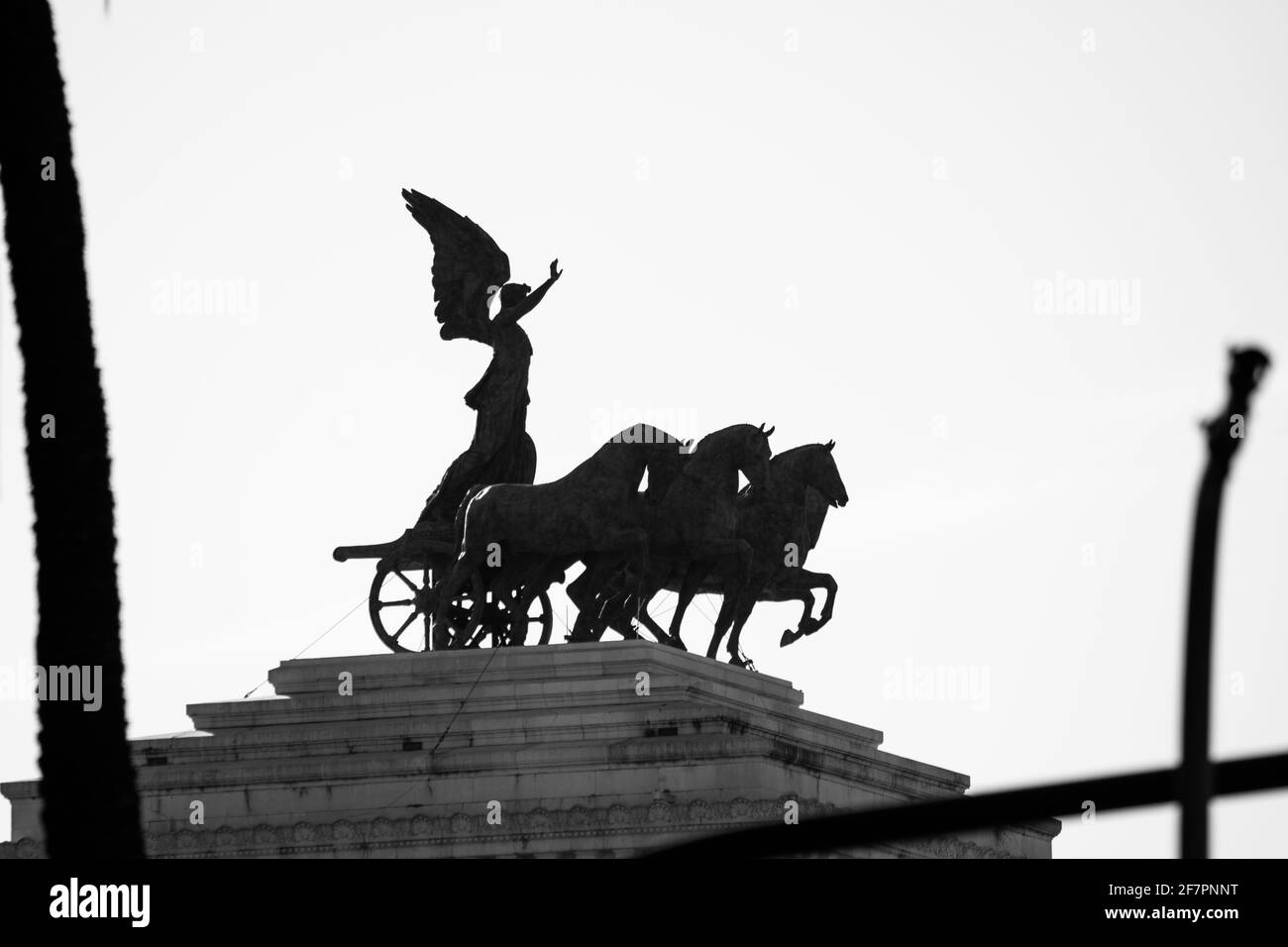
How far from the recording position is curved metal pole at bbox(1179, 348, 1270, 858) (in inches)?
201

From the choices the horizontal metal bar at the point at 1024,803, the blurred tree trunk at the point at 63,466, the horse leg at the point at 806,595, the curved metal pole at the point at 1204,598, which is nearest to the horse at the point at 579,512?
the horse leg at the point at 806,595

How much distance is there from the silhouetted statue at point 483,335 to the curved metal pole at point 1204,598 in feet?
90.2

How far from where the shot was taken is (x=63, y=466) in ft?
36.0

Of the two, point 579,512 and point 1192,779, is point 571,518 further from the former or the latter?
point 1192,779

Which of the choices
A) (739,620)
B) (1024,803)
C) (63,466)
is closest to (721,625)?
(739,620)

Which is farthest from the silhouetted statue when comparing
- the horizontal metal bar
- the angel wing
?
the horizontal metal bar

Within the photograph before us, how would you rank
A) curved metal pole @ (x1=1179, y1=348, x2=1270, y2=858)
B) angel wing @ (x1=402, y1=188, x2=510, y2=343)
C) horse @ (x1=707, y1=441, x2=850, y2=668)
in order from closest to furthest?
curved metal pole @ (x1=1179, y1=348, x2=1270, y2=858)
horse @ (x1=707, y1=441, x2=850, y2=668)
angel wing @ (x1=402, y1=188, x2=510, y2=343)

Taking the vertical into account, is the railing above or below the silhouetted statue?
below

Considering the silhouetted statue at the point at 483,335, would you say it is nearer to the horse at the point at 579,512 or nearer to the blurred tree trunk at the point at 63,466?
the horse at the point at 579,512

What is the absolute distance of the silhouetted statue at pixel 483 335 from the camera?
32938 mm

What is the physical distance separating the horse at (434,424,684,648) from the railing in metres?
24.6

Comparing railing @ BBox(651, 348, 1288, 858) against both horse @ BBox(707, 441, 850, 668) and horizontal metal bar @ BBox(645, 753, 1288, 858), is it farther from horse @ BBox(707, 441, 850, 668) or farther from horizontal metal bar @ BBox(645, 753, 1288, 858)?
horse @ BBox(707, 441, 850, 668)

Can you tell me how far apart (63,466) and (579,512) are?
19.3 m
